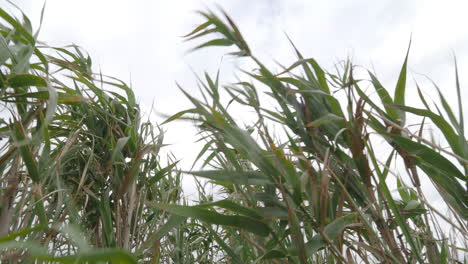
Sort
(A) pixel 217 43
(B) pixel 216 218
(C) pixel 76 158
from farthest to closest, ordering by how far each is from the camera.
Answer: (C) pixel 76 158 < (A) pixel 217 43 < (B) pixel 216 218

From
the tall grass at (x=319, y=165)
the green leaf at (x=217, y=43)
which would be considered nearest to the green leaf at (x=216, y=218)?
the tall grass at (x=319, y=165)

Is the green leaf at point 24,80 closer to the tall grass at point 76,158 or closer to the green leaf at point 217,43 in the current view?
the tall grass at point 76,158

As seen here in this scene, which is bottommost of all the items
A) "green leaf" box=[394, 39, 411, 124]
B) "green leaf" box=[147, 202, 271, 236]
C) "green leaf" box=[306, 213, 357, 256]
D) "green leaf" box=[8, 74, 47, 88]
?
"green leaf" box=[306, 213, 357, 256]

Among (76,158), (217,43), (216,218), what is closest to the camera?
(216,218)

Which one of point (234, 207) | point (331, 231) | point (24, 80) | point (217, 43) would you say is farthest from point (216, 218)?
point (24, 80)

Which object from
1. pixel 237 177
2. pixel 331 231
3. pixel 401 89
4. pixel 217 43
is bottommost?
pixel 331 231

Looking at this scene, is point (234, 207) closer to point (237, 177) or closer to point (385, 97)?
point (237, 177)

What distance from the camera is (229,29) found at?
60 cm

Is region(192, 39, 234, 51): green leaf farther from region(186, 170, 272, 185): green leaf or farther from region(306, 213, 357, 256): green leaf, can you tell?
region(306, 213, 357, 256): green leaf

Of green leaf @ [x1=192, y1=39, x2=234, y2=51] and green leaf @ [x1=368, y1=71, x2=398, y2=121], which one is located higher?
green leaf @ [x1=192, y1=39, x2=234, y2=51]

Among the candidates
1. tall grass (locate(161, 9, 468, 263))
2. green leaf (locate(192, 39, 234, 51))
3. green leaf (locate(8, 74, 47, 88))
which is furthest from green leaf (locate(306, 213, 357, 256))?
green leaf (locate(8, 74, 47, 88))

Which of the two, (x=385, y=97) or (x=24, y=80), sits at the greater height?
(x=24, y=80)

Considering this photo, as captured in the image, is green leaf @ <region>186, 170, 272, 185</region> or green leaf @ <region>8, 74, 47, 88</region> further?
green leaf @ <region>8, 74, 47, 88</region>

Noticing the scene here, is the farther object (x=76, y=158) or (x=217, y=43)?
(x=76, y=158)
